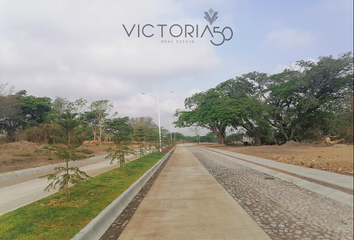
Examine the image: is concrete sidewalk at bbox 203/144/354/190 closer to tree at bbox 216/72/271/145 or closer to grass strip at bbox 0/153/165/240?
grass strip at bbox 0/153/165/240

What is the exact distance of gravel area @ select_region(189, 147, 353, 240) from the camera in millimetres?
3961

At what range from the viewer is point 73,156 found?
273 inches

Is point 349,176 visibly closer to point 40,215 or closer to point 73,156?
point 40,215

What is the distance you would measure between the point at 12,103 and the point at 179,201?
39447 millimetres

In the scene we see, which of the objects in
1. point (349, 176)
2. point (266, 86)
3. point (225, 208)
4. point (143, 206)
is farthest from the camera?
point (266, 86)

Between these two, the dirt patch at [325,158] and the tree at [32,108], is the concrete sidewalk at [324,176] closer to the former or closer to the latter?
the dirt patch at [325,158]

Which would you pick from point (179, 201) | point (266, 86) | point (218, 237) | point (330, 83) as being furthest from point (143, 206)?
point (266, 86)

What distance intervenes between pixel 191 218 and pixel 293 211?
2.28 m

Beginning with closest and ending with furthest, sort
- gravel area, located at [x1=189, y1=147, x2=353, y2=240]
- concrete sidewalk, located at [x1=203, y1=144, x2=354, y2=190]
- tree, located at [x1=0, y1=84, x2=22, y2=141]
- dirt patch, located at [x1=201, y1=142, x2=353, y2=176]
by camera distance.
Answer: concrete sidewalk, located at [x1=203, y1=144, x2=354, y2=190], dirt patch, located at [x1=201, y1=142, x2=353, y2=176], gravel area, located at [x1=189, y1=147, x2=353, y2=240], tree, located at [x1=0, y1=84, x2=22, y2=141]

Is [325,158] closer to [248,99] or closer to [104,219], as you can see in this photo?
[104,219]

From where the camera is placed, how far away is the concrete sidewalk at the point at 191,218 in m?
4.64

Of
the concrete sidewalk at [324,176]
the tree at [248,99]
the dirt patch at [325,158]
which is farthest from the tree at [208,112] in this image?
the concrete sidewalk at [324,176]

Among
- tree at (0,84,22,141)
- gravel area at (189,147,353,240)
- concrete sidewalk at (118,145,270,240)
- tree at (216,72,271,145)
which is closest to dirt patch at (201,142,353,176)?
gravel area at (189,147,353,240)

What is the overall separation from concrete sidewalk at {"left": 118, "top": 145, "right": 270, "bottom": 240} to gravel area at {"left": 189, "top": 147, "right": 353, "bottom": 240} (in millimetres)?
314
